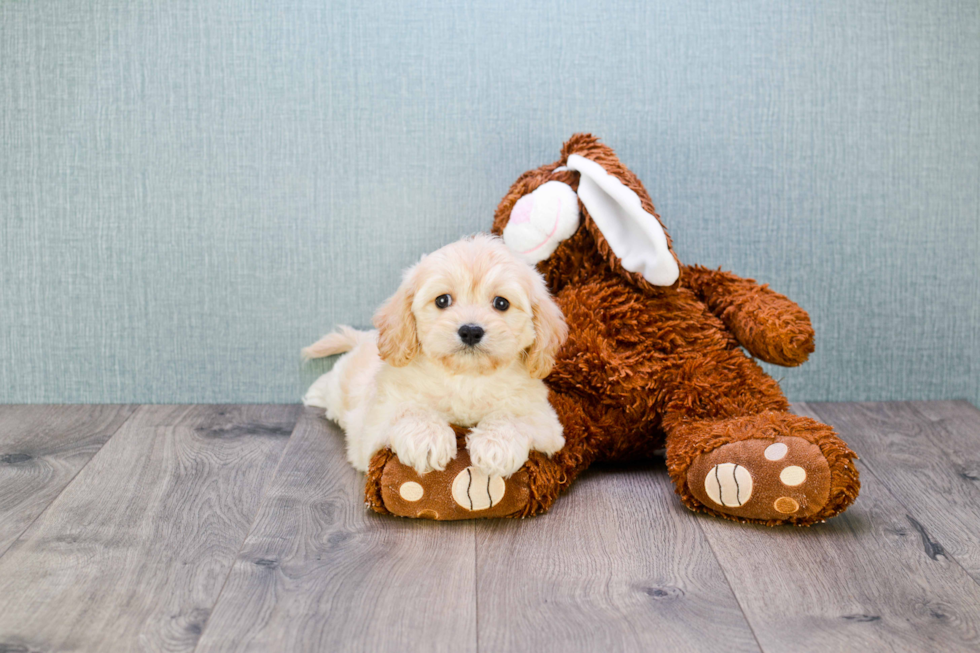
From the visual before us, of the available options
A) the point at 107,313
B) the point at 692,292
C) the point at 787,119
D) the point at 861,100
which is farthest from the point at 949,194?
the point at 107,313

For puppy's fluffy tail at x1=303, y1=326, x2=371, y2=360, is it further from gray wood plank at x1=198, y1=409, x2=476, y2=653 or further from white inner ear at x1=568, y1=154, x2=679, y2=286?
white inner ear at x1=568, y1=154, x2=679, y2=286

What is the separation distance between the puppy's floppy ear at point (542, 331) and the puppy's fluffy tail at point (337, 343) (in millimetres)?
700

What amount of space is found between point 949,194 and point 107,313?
7.39 feet

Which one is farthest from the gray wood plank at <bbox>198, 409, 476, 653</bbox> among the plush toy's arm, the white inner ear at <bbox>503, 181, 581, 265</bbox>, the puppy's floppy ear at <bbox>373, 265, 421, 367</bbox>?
the plush toy's arm

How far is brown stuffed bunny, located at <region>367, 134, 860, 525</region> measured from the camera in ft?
5.76

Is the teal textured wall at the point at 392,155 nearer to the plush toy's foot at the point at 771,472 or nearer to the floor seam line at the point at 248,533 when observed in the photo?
the floor seam line at the point at 248,533

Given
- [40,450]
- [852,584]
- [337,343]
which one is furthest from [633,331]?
[40,450]

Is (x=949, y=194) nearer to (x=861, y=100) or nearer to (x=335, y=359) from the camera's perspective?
(x=861, y=100)

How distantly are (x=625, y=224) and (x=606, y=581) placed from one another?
80cm

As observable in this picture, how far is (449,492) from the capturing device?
5.13 feet

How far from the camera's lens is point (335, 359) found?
2.30 m

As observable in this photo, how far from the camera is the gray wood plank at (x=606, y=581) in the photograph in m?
1.23

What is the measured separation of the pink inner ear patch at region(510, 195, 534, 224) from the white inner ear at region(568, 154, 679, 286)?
11 cm

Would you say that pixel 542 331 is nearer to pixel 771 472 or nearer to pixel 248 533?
pixel 771 472
